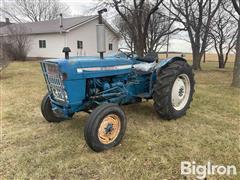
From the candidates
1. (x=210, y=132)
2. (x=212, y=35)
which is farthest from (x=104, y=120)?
(x=212, y=35)

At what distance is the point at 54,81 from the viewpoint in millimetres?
3473

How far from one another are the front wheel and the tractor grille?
2.06 feet

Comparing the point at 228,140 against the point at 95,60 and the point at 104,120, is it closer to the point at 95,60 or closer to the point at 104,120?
the point at 104,120

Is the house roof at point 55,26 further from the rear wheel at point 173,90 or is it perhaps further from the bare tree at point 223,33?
the rear wheel at point 173,90

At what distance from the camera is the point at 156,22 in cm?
2203

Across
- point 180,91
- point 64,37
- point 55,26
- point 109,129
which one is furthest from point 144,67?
point 55,26

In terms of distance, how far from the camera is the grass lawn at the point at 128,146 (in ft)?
9.08

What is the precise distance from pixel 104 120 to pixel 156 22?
2040cm

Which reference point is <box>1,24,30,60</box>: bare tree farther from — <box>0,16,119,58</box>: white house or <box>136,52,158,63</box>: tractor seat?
<box>136,52,158,63</box>: tractor seat

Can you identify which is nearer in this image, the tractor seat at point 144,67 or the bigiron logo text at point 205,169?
the bigiron logo text at point 205,169

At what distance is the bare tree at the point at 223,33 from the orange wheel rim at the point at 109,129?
17.6 m

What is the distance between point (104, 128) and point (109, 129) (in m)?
0.09

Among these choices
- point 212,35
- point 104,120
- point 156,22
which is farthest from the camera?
point 156,22

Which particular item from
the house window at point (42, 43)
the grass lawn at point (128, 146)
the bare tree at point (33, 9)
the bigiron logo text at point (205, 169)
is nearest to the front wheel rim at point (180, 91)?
the grass lawn at point (128, 146)
